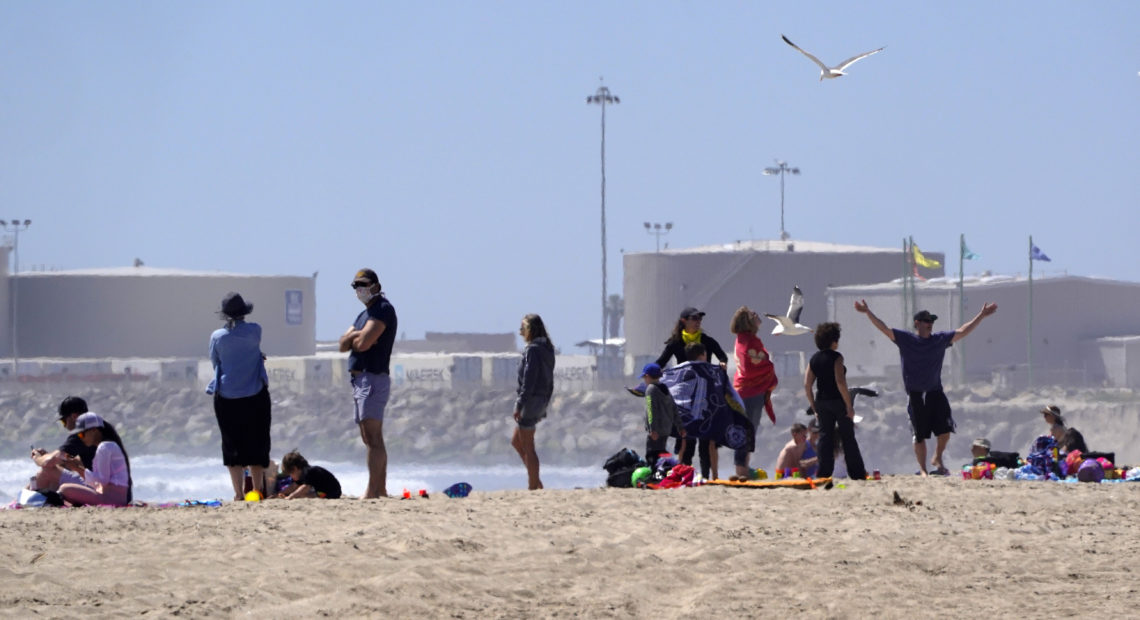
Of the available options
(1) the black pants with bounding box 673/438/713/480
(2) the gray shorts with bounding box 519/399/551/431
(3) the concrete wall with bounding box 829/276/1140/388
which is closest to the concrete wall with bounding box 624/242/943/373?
(3) the concrete wall with bounding box 829/276/1140/388

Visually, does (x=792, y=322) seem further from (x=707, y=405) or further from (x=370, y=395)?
(x=370, y=395)

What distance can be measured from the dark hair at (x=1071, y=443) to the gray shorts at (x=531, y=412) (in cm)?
496

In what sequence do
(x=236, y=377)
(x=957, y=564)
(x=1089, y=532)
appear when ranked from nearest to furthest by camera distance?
(x=957, y=564), (x=1089, y=532), (x=236, y=377)

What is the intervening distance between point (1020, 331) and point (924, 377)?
177 feet

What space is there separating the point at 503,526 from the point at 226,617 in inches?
92.3

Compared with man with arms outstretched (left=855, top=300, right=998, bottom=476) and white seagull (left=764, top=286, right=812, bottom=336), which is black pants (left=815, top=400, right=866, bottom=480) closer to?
Result: man with arms outstretched (left=855, top=300, right=998, bottom=476)

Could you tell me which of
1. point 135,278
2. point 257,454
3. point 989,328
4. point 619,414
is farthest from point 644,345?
point 257,454

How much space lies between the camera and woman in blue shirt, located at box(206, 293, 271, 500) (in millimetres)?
12242

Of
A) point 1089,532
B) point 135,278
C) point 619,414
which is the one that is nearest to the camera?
point 1089,532

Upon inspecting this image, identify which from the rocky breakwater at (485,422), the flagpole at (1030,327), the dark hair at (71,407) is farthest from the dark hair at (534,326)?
the flagpole at (1030,327)

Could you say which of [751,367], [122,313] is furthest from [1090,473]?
[122,313]

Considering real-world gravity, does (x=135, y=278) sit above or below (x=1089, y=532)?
above

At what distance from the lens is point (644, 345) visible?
8156 cm

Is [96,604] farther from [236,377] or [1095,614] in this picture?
[1095,614]
